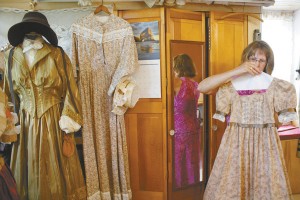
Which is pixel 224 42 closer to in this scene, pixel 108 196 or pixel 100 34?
pixel 100 34

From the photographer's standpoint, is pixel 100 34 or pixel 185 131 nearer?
pixel 100 34

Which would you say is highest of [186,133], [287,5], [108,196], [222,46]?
[287,5]

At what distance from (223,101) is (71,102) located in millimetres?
921

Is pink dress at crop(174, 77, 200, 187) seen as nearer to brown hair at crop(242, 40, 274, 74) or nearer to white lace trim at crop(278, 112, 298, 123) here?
brown hair at crop(242, 40, 274, 74)

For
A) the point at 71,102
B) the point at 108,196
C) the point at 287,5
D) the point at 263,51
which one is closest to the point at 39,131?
the point at 71,102

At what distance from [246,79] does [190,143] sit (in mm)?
779

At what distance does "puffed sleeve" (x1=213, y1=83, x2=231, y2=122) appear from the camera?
5.28 feet

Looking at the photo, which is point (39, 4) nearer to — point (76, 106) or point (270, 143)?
point (76, 106)

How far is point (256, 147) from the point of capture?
1.52m

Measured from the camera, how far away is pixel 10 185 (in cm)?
123

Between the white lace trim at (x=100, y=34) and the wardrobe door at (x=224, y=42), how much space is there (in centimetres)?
69

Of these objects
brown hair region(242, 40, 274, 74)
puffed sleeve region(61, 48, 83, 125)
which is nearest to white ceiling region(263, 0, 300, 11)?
brown hair region(242, 40, 274, 74)

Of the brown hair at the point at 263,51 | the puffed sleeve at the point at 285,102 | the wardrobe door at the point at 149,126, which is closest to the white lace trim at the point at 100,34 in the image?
the wardrobe door at the point at 149,126

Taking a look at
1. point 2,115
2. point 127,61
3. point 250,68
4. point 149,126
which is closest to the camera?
point 2,115
